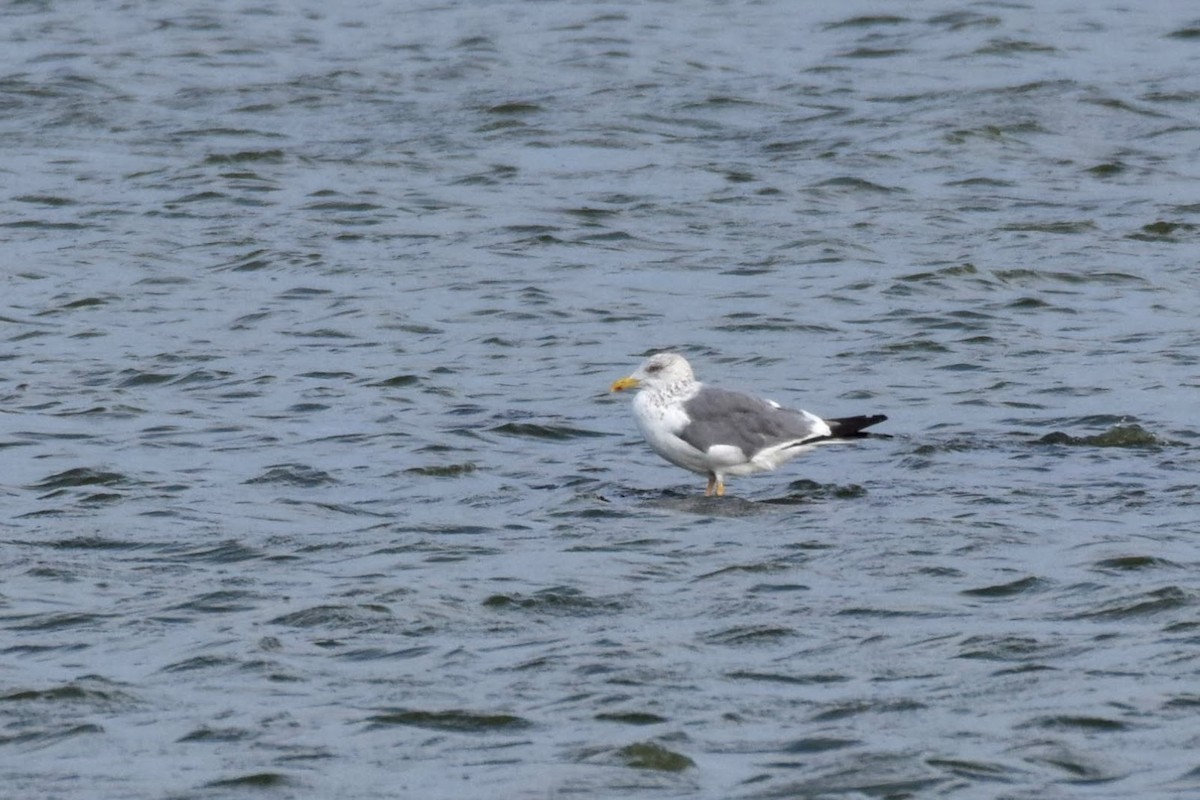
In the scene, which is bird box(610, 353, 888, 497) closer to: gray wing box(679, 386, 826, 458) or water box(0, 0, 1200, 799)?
gray wing box(679, 386, 826, 458)

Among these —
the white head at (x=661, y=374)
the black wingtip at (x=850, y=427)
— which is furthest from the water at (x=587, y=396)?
the white head at (x=661, y=374)

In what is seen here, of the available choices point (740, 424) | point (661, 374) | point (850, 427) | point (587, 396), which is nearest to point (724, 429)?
point (740, 424)

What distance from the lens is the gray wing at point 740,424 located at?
11.8 m

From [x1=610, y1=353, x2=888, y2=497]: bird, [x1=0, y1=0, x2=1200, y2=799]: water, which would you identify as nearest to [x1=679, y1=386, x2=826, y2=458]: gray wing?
[x1=610, y1=353, x2=888, y2=497]: bird

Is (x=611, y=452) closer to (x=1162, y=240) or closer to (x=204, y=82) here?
(x=1162, y=240)

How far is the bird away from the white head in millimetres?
35

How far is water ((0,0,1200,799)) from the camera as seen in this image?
7.91 m

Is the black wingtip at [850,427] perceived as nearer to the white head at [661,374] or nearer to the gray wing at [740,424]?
the gray wing at [740,424]

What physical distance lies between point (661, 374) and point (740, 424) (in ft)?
1.95

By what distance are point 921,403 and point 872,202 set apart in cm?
607

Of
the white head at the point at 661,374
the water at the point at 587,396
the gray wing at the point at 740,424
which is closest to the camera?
the water at the point at 587,396

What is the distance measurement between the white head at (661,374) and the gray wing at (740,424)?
23cm

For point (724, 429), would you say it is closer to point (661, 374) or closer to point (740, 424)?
point (740, 424)

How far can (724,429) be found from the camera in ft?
38.7
